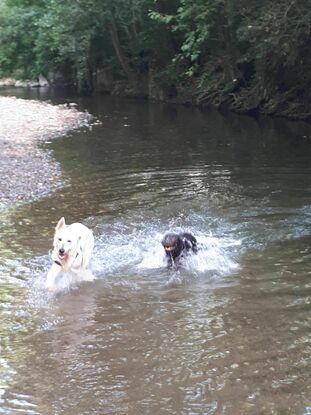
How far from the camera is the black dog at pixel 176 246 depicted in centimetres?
846

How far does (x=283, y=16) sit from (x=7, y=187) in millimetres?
10959

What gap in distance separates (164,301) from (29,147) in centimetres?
1227

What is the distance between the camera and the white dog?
754cm

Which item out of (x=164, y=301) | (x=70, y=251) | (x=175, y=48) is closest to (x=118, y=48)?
(x=175, y=48)

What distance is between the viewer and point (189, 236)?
8.80 metres

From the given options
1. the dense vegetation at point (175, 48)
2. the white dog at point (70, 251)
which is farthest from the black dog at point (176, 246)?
the dense vegetation at point (175, 48)

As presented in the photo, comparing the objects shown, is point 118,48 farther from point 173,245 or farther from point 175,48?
point 173,245

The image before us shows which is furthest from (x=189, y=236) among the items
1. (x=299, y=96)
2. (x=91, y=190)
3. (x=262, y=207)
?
(x=299, y=96)

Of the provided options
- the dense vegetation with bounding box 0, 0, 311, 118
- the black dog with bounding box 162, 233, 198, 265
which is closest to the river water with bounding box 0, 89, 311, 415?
the black dog with bounding box 162, 233, 198, 265

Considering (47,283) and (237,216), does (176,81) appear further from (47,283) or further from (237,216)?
(47,283)

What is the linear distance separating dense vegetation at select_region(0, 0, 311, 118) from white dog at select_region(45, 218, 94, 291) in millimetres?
14005

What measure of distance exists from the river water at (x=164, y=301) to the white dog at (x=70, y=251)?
0.23 m

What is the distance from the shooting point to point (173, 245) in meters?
8.51

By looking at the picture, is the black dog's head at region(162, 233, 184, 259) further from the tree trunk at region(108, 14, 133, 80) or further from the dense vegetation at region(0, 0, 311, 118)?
the tree trunk at region(108, 14, 133, 80)
